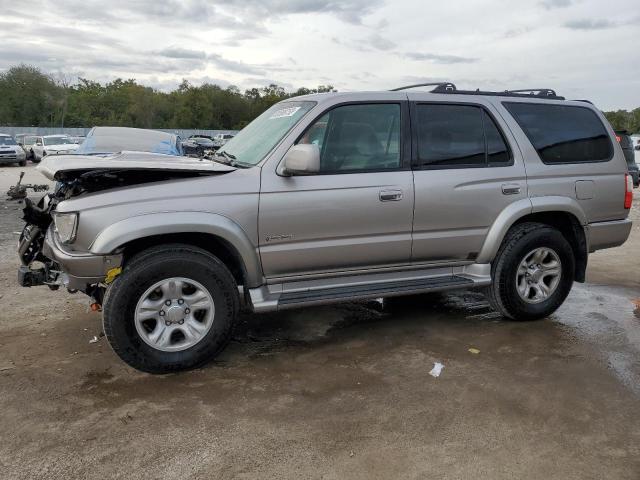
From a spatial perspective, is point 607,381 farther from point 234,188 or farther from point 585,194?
point 234,188

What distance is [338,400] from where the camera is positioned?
3.51 m

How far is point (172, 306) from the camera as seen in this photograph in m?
3.76

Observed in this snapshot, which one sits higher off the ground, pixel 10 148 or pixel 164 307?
pixel 10 148

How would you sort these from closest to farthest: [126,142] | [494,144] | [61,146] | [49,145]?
[494,144]
[126,142]
[61,146]
[49,145]

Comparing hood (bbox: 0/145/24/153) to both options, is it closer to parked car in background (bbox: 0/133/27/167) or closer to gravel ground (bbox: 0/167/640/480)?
parked car in background (bbox: 0/133/27/167)

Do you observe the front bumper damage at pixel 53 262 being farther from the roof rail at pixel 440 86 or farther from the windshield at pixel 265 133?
the roof rail at pixel 440 86

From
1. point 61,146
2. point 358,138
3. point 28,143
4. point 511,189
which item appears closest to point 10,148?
point 61,146

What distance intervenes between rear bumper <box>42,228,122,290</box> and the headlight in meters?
0.10

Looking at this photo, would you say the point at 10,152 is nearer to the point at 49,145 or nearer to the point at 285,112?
the point at 49,145

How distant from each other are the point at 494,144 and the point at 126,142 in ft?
22.2

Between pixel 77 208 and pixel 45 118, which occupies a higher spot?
pixel 45 118

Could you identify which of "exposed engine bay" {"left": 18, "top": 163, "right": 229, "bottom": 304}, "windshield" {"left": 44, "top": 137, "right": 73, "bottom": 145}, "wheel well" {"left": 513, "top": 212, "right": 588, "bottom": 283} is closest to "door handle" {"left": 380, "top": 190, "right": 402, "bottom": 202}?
"exposed engine bay" {"left": 18, "top": 163, "right": 229, "bottom": 304}

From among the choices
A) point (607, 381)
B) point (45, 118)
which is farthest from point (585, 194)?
point (45, 118)

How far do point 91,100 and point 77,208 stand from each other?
3416 inches
